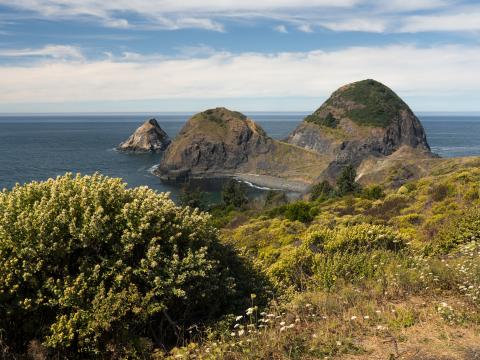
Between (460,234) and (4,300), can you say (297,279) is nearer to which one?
(460,234)

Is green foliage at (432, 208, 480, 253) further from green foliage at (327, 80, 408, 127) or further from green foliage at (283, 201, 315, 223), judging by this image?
green foliage at (327, 80, 408, 127)

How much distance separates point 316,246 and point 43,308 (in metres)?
9.38

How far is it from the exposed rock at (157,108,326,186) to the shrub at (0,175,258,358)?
123m

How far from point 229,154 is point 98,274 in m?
138

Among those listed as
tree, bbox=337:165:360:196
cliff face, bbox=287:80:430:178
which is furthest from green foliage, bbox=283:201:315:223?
cliff face, bbox=287:80:430:178

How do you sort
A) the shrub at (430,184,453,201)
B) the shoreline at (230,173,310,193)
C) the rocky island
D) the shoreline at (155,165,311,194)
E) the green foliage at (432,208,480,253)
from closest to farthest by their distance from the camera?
1. the green foliage at (432,208,480,253)
2. the shrub at (430,184,453,201)
3. the shoreline at (230,173,310,193)
4. the shoreline at (155,165,311,194)
5. the rocky island

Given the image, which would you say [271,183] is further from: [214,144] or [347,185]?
[347,185]

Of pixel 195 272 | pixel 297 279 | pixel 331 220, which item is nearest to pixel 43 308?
pixel 195 272

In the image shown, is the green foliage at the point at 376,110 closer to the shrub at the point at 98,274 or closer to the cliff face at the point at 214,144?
the cliff face at the point at 214,144

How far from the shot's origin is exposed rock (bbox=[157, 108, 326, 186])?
449 ft

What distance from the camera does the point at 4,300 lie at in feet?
23.3

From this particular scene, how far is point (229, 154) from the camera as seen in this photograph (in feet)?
475

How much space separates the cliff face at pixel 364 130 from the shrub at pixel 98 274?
14678 centimetres

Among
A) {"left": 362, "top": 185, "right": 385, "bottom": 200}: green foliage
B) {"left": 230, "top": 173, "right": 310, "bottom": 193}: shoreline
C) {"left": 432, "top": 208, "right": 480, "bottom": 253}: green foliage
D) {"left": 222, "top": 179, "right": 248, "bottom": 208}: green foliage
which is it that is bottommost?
{"left": 230, "top": 173, "right": 310, "bottom": 193}: shoreline
